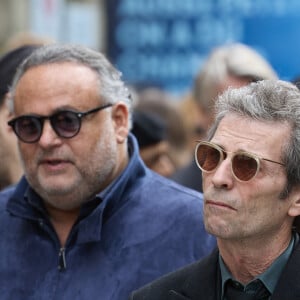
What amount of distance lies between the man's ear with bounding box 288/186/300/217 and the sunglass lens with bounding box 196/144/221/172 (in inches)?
10.9

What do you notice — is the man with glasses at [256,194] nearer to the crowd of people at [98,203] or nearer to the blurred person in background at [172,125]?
the crowd of people at [98,203]

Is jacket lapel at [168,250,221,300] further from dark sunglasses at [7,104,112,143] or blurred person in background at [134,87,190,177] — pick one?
blurred person in background at [134,87,190,177]

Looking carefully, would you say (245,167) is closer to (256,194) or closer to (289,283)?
(256,194)

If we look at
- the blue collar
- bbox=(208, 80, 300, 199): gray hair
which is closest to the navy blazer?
bbox=(208, 80, 300, 199): gray hair

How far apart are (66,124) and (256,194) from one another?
1127 millimetres

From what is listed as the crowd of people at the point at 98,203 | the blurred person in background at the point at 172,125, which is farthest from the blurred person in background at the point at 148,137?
the crowd of people at the point at 98,203

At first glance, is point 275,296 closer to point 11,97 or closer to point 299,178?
point 299,178

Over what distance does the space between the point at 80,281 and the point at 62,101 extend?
2.47ft

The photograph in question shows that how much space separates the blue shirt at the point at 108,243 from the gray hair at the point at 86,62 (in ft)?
1.00

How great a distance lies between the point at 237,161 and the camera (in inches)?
151

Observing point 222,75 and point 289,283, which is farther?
point 222,75

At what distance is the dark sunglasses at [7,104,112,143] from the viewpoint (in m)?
4.67

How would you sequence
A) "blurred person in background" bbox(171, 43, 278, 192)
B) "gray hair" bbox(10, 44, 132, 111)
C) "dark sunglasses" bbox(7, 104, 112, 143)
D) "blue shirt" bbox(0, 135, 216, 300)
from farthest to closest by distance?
"blurred person in background" bbox(171, 43, 278, 192), "gray hair" bbox(10, 44, 132, 111), "dark sunglasses" bbox(7, 104, 112, 143), "blue shirt" bbox(0, 135, 216, 300)

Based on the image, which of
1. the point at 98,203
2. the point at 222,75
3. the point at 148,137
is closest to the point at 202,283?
the point at 98,203
